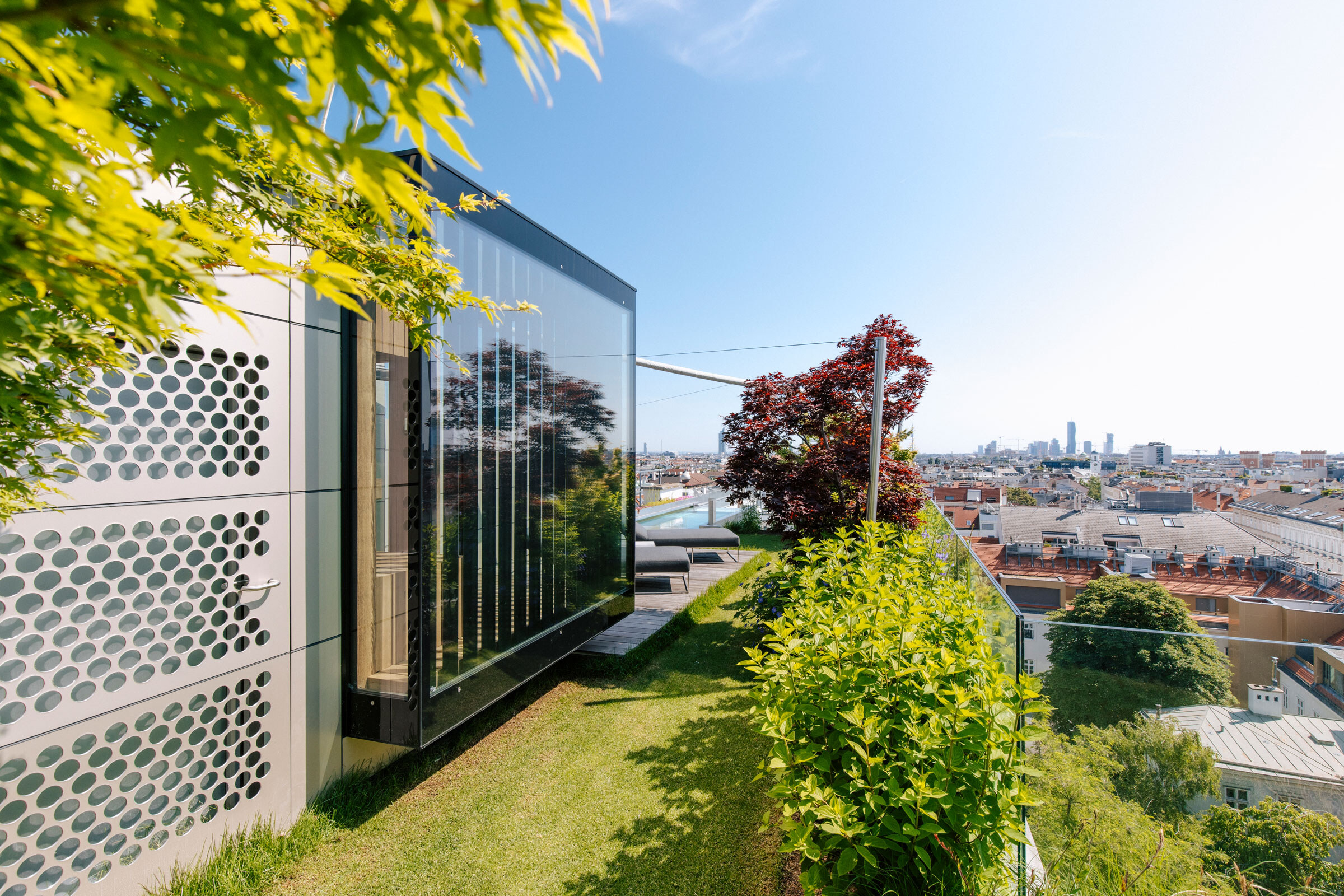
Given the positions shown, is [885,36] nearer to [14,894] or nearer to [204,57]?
[204,57]

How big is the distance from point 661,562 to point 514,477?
400 cm

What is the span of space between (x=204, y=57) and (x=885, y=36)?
7452 mm

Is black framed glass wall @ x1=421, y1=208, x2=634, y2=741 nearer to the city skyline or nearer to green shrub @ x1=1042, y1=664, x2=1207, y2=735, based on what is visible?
the city skyline

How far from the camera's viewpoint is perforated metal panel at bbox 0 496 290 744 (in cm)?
182

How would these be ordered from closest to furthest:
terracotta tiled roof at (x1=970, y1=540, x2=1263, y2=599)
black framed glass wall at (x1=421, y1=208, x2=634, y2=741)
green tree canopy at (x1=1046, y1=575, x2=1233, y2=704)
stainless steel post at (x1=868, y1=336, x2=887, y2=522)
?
green tree canopy at (x1=1046, y1=575, x2=1233, y2=704), black framed glass wall at (x1=421, y1=208, x2=634, y2=741), stainless steel post at (x1=868, y1=336, x2=887, y2=522), terracotta tiled roof at (x1=970, y1=540, x2=1263, y2=599)

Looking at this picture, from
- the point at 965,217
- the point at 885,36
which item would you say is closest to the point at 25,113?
the point at 885,36

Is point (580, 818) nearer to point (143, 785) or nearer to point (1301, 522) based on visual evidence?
point (143, 785)

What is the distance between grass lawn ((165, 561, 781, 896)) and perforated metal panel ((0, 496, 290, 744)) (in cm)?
96

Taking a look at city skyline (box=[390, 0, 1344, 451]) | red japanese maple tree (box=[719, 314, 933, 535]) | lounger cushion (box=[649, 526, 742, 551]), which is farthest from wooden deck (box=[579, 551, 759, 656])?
city skyline (box=[390, 0, 1344, 451])

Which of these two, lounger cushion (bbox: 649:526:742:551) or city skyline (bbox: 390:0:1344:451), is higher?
city skyline (bbox: 390:0:1344:451)

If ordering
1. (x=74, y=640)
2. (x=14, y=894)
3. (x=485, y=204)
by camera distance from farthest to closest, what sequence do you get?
(x=485, y=204), (x=74, y=640), (x=14, y=894)

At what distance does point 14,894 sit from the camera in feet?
5.85

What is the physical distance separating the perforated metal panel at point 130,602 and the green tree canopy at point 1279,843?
4.42 meters

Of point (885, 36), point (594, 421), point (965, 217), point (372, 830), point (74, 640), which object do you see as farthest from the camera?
point (965, 217)
